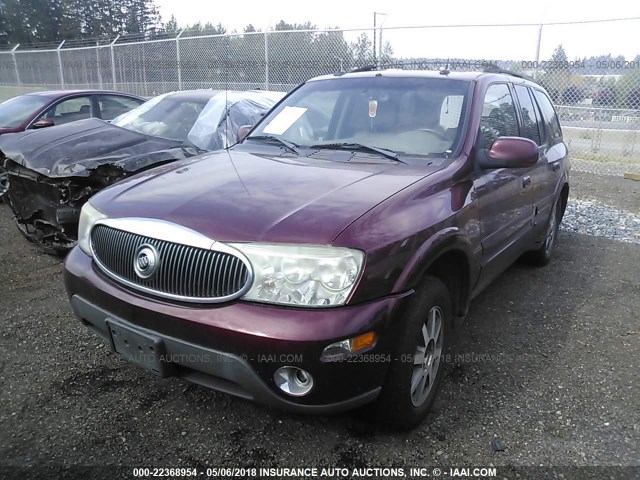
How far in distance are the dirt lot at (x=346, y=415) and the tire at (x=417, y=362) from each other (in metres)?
0.15

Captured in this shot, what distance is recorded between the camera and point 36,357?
319 centimetres

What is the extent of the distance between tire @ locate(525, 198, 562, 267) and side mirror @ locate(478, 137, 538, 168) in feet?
6.54

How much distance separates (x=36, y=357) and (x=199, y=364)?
168 centimetres

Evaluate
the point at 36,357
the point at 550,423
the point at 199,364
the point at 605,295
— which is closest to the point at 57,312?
the point at 36,357

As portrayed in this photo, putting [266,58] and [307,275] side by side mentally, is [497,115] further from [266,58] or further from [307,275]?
[266,58]

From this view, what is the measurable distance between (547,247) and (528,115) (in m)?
1.47

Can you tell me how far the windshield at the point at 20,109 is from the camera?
7.02 meters

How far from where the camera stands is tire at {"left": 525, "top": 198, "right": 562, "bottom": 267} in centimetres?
487

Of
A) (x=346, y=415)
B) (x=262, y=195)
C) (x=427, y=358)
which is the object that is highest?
(x=262, y=195)

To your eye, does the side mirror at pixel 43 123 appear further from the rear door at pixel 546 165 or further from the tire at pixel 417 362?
the tire at pixel 417 362

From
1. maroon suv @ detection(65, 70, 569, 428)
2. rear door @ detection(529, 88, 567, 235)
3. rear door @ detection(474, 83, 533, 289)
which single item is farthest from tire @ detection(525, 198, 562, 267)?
maroon suv @ detection(65, 70, 569, 428)

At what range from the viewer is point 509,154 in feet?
9.71

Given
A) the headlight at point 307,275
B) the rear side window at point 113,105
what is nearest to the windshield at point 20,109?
the rear side window at point 113,105

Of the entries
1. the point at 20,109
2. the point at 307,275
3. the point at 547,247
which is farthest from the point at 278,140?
the point at 20,109
